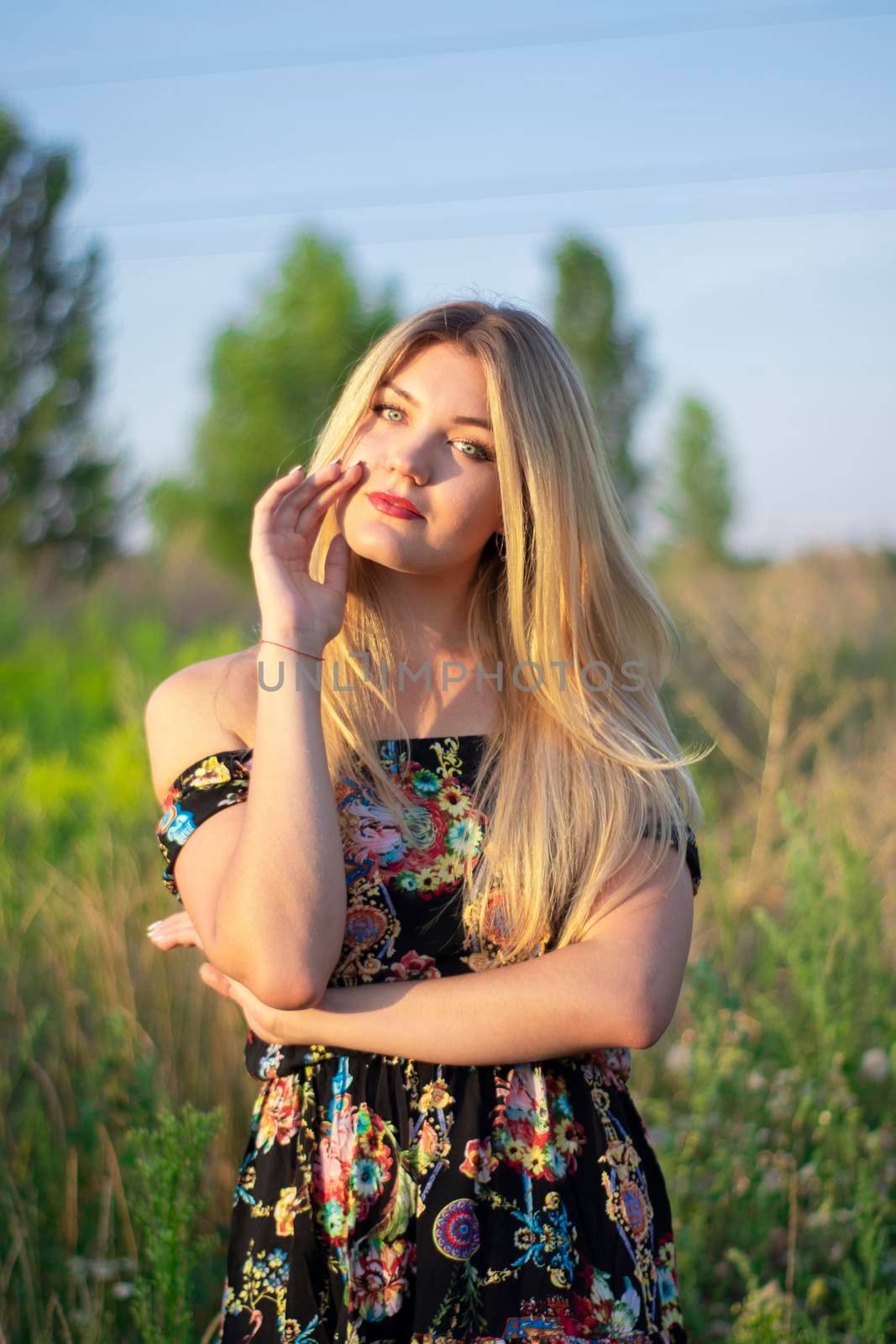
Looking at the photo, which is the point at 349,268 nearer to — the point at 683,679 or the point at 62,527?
the point at 62,527

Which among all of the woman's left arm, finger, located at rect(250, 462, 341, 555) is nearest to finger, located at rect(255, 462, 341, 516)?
finger, located at rect(250, 462, 341, 555)

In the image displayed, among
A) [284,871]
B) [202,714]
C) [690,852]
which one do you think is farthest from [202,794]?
[690,852]

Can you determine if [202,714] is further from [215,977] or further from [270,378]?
[270,378]

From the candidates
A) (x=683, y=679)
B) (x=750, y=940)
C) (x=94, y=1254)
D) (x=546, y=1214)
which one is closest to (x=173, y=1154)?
(x=546, y=1214)

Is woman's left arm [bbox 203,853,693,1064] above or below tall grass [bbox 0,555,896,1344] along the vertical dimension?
above

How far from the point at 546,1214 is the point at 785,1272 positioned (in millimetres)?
1730

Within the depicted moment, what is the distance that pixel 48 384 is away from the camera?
23281 mm

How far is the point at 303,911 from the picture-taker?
156 cm

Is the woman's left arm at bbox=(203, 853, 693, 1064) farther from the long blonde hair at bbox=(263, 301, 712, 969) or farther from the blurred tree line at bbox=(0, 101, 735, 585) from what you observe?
the blurred tree line at bbox=(0, 101, 735, 585)

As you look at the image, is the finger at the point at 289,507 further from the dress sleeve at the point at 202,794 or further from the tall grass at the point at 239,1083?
the tall grass at the point at 239,1083

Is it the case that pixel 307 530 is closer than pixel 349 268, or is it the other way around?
pixel 307 530

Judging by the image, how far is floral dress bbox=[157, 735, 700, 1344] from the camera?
5.34ft

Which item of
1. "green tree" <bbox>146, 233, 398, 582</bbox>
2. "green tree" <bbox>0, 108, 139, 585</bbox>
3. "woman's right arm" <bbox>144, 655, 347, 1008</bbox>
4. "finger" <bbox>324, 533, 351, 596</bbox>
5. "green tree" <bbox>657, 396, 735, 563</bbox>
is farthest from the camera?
"green tree" <bbox>657, 396, 735, 563</bbox>

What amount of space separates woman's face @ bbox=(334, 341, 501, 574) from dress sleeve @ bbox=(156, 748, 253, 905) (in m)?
0.38
